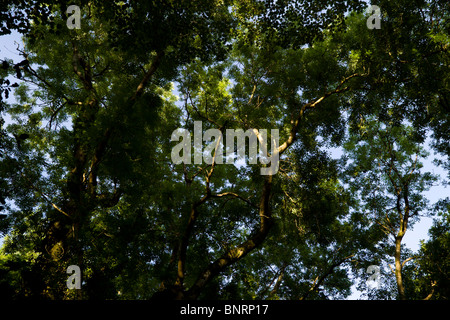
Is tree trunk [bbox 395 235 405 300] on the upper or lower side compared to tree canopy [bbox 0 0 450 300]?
lower

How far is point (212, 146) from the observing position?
1384cm

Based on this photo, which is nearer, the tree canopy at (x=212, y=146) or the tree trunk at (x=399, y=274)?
the tree canopy at (x=212, y=146)

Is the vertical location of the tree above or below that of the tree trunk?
above

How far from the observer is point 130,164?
892 cm

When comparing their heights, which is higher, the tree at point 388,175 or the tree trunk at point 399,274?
the tree at point 388,175

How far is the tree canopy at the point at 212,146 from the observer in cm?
787

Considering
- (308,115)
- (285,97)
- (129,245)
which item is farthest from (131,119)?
(308,115)

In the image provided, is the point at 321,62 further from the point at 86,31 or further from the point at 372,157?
the point at 86,31

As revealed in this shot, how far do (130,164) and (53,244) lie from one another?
11.6ft

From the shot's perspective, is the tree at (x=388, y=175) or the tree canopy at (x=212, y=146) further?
the tree at (x=388, y=175)

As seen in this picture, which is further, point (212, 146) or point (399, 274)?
point (212, 146)

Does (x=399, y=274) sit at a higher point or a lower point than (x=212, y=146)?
lower

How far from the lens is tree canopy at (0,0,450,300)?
25.8 ft

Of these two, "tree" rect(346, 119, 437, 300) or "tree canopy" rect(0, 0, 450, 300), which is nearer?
"tree canopy" rect(0, 0, 450, 300)
